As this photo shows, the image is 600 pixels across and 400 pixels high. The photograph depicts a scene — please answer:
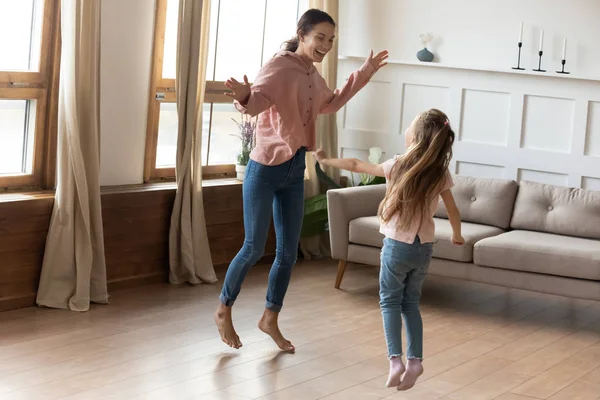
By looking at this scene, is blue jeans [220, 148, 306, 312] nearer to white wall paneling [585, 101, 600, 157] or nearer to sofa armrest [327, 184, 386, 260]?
sofa armrest [327, 184, 386, 260]

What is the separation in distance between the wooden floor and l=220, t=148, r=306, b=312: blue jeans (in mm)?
357

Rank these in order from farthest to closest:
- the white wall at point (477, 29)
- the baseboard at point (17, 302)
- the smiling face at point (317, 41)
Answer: the white wall at point (477, 29), the baseboard at point (17, 302), the smiling face at point (317, 41)

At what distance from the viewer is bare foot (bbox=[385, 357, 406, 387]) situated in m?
3.52

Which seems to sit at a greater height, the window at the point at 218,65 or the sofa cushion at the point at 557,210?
the window at the point at 218,65

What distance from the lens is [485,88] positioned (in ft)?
21.7

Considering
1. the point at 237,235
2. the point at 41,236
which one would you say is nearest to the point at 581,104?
the point at 237,235

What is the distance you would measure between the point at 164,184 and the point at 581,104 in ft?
9.19

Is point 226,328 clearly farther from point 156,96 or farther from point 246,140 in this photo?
point 246,140

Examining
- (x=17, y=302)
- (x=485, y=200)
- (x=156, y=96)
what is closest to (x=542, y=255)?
(x=485, y=200)

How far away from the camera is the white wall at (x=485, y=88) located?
6.30 meters

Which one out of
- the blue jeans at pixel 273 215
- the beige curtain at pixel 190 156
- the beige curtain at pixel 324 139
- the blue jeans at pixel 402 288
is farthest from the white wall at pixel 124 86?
the blue jeans at pixel 402 288

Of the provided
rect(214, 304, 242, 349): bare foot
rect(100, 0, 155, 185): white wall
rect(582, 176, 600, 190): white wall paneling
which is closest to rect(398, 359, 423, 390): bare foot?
rect(214, 304, 242, 349): bare foot

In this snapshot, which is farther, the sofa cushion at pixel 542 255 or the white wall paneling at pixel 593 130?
the white wall paneling at pixel 593 130

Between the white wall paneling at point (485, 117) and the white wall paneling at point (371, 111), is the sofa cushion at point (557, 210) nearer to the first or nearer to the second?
the white wall paneling at point (485, 117)
